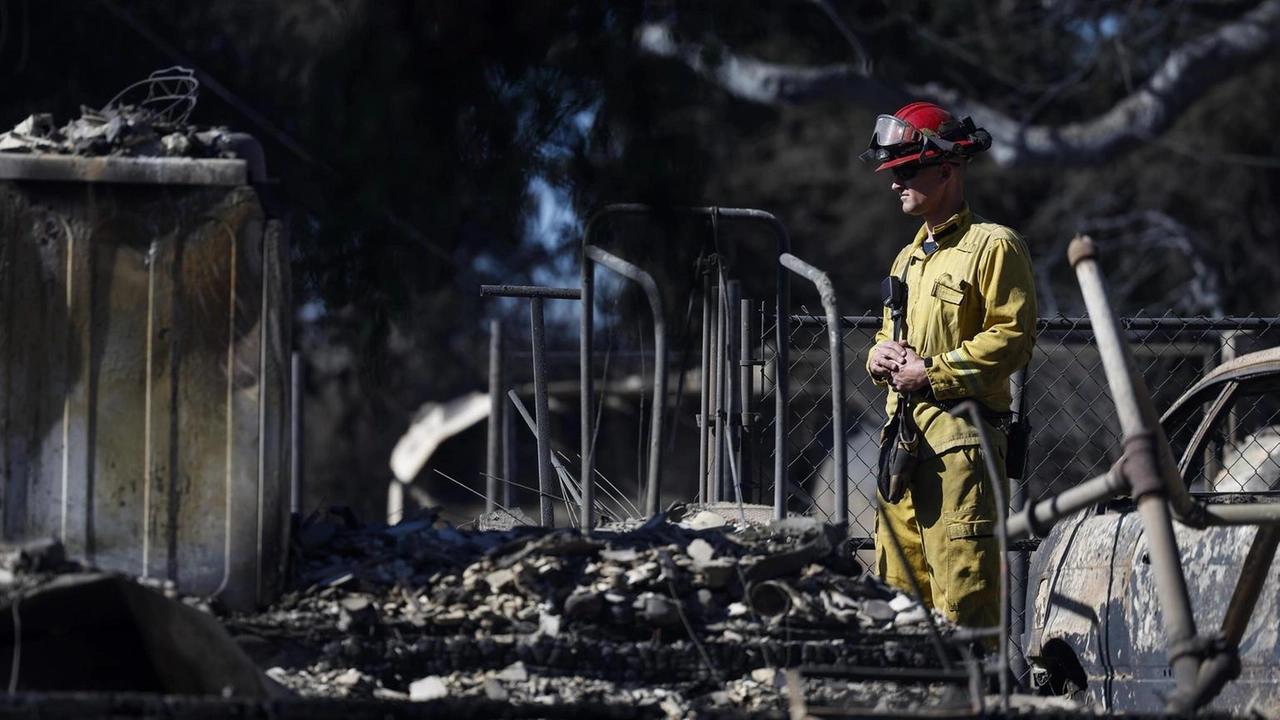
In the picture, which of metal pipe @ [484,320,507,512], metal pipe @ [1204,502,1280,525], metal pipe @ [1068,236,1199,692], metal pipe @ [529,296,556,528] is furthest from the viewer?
metal pipe @ [484,320,507,512]

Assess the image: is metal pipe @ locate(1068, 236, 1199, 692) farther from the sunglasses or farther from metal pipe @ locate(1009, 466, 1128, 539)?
the sunglasses

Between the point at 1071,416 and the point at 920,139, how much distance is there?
358 centimetres

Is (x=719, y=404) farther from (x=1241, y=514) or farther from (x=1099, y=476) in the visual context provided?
(x=1241, y=514)

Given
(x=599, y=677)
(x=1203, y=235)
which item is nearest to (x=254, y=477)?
(x=599, y=677)

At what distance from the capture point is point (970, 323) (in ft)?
16.5

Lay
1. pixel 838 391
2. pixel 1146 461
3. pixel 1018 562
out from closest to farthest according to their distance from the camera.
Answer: pixel 1146 461
pixel 838 391
pixel 1018 562

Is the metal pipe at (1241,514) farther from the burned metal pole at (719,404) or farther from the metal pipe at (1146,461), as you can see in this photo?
the burned metal pole at (719,404)

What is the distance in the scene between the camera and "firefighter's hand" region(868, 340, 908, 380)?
4.99m

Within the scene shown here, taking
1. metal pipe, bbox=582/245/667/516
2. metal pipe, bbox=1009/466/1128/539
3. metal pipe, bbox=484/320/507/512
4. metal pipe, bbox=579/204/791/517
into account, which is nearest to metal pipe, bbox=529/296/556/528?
metal pipe, bbox=579/204/791/517

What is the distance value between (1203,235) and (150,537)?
19733 mm

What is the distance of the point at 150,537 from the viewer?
383cm

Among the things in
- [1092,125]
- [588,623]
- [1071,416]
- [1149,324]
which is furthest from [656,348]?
[1092,125]

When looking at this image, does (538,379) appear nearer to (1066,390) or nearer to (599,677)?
(599,677)

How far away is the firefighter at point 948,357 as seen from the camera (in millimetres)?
4914
